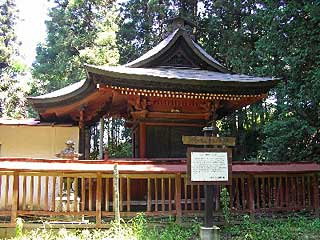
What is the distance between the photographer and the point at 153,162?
806 centimetres

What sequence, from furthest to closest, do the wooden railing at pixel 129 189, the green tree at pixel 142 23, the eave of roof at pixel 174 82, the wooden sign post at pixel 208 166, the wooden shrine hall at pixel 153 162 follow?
the green tree at pixel 142 23 → the eave of roof at pixel 174 82 → the wooden shrine hall at pixel 153 162 → the wooden railing at pixel 129 189 → the wooden sign post at pixel 208 166

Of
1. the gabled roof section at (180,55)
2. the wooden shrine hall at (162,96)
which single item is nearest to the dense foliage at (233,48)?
the wooden shrine hall at (162,96)

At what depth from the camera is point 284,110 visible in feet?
42.0

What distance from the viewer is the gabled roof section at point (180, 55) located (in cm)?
1116

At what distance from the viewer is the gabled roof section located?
11164 mm

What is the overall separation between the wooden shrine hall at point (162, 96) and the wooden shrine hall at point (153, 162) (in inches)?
1.1

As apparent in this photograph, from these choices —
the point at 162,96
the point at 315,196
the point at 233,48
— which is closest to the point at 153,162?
the point at 162,96

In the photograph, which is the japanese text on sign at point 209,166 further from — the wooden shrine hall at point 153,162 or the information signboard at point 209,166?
the wooden shrine hall at point 153,162

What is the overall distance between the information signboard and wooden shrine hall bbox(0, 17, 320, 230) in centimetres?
142

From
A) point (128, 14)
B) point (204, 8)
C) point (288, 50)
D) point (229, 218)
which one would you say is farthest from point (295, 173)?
point (128, 14)

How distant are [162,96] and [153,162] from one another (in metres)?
2.07

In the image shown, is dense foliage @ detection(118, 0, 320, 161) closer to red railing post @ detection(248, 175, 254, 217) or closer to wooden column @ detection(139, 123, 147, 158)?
red railing post @ detection(248, 175, 254, 217)

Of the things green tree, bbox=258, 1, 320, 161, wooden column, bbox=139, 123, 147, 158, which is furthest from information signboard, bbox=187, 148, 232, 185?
green tree, bbox=258, 1, 320, 161

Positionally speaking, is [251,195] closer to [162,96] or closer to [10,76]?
[162,96]
